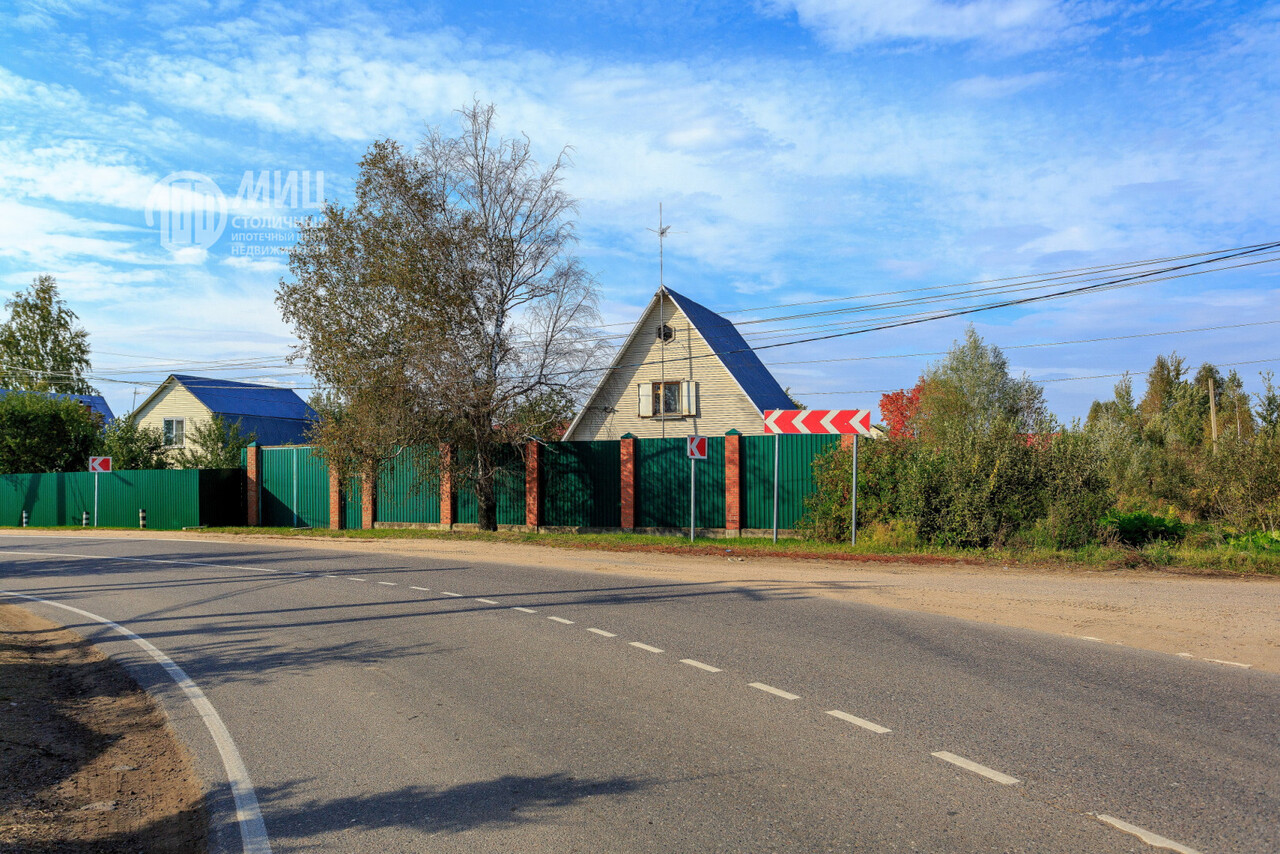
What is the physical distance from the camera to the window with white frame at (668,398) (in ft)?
108

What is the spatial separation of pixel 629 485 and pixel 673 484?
139 cm

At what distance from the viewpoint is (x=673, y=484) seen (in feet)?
76.7

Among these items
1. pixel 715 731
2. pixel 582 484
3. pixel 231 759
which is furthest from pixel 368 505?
pixel 715 731

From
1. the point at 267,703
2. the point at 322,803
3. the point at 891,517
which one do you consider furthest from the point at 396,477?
the point at 322,803

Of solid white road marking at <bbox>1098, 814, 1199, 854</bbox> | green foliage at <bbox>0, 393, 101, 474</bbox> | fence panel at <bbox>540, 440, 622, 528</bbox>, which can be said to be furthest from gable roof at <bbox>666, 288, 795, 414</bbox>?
green foliage at <bbox>0, 393, 101, 474</bbox>

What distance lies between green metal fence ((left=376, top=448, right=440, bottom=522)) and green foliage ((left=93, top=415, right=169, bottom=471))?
15990 millimetres

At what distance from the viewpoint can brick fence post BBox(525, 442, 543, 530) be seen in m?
25.8

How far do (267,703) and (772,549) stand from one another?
12654 millimetres

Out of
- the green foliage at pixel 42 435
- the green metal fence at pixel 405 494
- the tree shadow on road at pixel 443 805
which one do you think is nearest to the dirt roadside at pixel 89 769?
the tree shadow on road at pixel 443 805

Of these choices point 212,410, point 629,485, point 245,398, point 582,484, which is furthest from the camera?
point 245,398

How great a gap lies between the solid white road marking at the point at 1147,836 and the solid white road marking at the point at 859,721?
5.17 ft

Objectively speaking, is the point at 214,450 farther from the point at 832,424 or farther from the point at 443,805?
the point at 443,805

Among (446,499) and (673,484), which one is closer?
(673,484)

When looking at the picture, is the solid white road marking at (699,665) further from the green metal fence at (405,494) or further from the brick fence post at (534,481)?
the green metal fence at (405,494)
